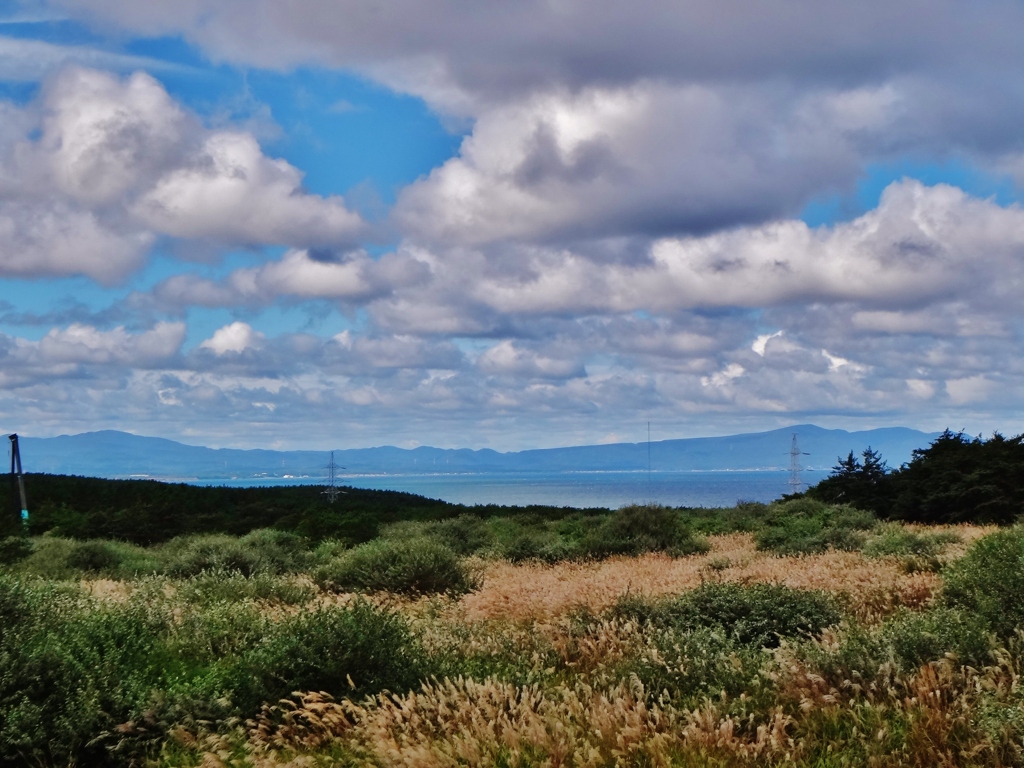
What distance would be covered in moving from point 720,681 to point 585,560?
14.3 meters

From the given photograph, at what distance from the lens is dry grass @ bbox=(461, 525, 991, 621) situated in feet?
35.3

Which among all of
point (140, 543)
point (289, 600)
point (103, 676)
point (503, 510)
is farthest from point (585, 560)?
point (503, 510)

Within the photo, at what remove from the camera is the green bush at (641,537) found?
22031mm

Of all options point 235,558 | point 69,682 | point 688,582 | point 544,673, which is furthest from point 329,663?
point 235,558

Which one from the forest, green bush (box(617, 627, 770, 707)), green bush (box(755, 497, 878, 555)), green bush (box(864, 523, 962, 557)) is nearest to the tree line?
green bush (box(755, 497, 878, 555))

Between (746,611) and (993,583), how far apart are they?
95.3 inches

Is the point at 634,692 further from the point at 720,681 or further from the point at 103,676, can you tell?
the point at 103,676

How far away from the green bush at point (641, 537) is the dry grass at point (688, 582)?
3.42 m

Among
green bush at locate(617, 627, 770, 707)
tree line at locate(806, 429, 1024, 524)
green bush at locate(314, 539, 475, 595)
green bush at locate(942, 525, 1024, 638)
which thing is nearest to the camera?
green bush at locate(617, 627, 770, 707)

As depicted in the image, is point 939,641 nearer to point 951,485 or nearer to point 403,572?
point 403,572

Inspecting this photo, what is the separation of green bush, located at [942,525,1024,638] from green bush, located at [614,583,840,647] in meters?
1.27

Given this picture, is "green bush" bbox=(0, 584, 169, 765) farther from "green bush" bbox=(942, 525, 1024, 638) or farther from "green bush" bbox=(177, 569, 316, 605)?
"green bush" bbox=(942, 525, 1024, 638)

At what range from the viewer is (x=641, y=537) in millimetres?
22812

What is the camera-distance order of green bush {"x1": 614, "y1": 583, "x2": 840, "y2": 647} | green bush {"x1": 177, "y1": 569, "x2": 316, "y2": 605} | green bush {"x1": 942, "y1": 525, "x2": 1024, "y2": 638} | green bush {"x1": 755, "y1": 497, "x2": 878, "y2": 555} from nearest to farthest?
1. green bush {"x1": 942, "y1": 525, "x2": 1024, "y2": 638}
2. green bush {"x1": 614, "y1": 583, "x2": 840, "y2": 647}
3. green bush {"x1": 177, "y1": 569, "x2": 316, "y2": 605}
4. green bush {"x1": 755, "y1": 497, "x2": 878, "y2": 555}
